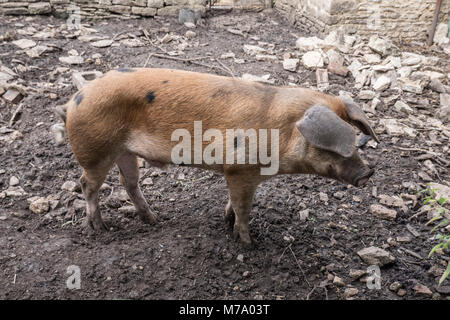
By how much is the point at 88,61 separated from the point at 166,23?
2.36 metres

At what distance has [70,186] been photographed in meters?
4.30

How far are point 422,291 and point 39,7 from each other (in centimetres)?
849

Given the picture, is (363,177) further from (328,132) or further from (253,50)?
(253,50)

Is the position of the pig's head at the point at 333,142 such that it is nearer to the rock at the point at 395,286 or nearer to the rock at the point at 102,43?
the rock at the point at 395,286

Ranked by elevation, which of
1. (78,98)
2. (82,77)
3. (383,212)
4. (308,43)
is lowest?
(383,212)

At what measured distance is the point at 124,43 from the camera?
295 inches

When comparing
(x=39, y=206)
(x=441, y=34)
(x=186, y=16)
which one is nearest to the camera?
(x=39, y=206)

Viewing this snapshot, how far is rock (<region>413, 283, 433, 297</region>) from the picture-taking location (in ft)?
10.2

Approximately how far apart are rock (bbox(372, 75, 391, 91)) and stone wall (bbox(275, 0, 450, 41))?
2.06 meters

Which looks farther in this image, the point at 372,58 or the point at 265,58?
the point at 265,58

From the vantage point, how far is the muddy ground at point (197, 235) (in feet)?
10.3

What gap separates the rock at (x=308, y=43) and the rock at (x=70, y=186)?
4.88 m

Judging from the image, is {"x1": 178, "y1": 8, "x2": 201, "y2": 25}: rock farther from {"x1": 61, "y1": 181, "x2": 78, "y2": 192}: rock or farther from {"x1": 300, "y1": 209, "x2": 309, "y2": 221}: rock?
{"x1": 300, "y1": 209, "x2": 309, "y2": 221}: rock

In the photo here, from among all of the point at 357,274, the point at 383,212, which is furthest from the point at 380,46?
the point at 357,274
